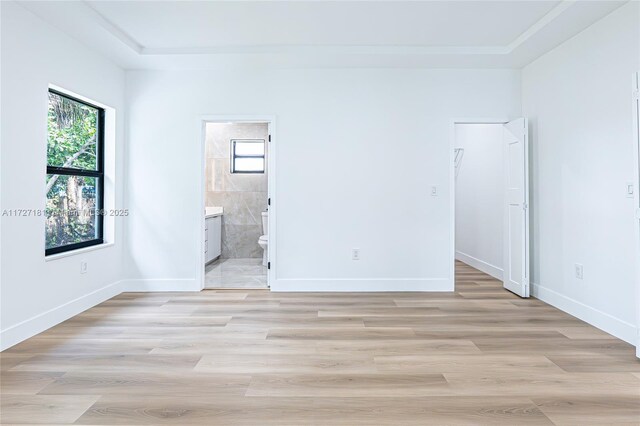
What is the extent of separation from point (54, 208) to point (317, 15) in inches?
112

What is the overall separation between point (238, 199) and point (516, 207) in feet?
13.9

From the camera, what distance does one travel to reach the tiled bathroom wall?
255 inches

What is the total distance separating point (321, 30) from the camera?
3514 millimetres

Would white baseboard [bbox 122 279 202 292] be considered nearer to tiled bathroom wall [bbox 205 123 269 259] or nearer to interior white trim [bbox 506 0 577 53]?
tiled bathroom wall [bbox 205 123 269 259]

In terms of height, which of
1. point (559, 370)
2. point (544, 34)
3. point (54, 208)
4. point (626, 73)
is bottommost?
point (559, 370)

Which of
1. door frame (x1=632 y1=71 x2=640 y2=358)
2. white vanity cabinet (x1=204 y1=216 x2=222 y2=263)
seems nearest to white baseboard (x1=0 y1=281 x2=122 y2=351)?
white vanity cabinet (x1=204 y1=216 x2=222 y2=263)

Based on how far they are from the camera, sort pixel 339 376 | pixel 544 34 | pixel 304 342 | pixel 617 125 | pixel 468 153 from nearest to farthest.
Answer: pixel 339 376, pixel 304 342, pixel 617 125, pixel 544 34, pixel 468 153

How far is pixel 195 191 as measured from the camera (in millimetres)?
4359

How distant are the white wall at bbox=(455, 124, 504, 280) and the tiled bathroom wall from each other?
328 cm

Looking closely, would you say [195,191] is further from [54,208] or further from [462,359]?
[462,359]

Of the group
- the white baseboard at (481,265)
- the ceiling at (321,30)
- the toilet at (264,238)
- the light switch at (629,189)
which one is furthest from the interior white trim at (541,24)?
the toilet at (264,238)

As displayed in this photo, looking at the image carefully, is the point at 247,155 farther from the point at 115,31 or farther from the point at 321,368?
the point at 321,368

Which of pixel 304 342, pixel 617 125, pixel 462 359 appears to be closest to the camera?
pixel 462 359

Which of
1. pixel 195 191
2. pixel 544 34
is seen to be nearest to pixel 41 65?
pixel 195 191
